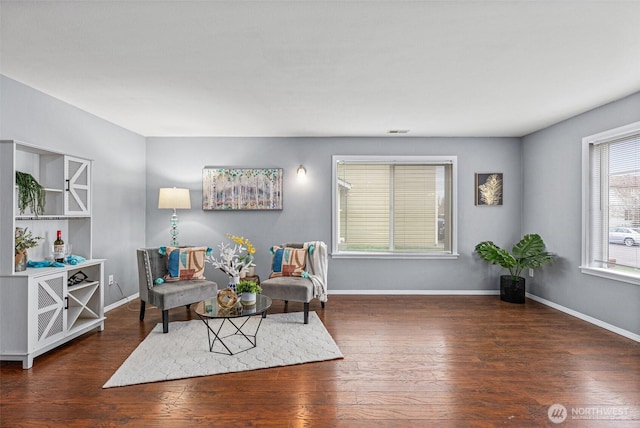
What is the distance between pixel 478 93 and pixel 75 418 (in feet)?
13.6

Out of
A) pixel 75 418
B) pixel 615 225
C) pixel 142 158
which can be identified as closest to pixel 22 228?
pixel 75 418

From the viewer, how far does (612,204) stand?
3715 mm

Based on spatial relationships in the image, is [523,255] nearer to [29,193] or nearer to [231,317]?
[231,317]

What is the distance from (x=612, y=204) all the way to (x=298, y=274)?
12.2 ft

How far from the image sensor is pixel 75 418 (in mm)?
2070

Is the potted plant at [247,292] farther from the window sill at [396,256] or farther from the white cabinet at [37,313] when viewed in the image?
the window sill at [396,256]

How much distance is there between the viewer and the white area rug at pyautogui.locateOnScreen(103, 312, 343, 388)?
263 cm

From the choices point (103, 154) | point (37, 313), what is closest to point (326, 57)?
point (37, 313)

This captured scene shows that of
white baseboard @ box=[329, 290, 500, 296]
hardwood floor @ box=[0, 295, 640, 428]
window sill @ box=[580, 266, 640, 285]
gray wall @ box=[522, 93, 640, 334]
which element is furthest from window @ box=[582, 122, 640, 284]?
white baseboard @ box=[329, 290, 500, 296]

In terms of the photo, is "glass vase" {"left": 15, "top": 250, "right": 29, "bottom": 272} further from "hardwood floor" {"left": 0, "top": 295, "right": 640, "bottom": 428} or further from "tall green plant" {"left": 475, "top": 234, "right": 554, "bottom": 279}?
"tall green plant" {"left": 475, "top": 234, "right": 554, "bottom": 279}

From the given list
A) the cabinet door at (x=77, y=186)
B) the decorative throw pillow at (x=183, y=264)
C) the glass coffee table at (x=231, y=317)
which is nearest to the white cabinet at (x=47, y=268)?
the cabinet door at (x=77, y=186)

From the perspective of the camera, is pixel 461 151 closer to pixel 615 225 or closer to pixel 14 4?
pixel 615 225

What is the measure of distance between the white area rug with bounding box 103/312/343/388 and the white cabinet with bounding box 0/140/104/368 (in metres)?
0.72

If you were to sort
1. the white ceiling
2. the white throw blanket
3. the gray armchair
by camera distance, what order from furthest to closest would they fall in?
the white throw blanket → the gray armchair → the white ceiling
